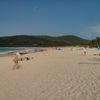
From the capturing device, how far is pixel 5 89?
25.3 feet

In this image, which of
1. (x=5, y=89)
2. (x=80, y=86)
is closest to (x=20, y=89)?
(x=5, y=89)

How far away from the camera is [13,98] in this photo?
642 cm

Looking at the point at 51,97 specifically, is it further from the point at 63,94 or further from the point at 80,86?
the point at 80,86

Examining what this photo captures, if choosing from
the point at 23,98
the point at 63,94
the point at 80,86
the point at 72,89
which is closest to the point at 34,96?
the point at 23,98

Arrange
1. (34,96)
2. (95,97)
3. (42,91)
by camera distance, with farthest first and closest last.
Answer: (42,91) → (34,96) → (95,97)

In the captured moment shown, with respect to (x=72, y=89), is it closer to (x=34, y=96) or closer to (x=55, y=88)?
(x=55, y=88)

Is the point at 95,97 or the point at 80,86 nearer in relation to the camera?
the point at 95,97

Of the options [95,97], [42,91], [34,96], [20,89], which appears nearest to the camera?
[95,97]

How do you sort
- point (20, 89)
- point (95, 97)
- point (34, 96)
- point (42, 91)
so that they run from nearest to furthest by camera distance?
point (95, 97), point (34, 96), point (42, 91), point (20, 89)

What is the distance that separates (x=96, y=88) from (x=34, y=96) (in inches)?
84.5

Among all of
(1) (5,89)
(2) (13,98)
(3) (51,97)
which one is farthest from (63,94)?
(1) (5,89)

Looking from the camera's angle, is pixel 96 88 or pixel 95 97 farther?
pixel 96 88

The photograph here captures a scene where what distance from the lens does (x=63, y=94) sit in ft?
21.6

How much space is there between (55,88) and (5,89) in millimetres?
1853
